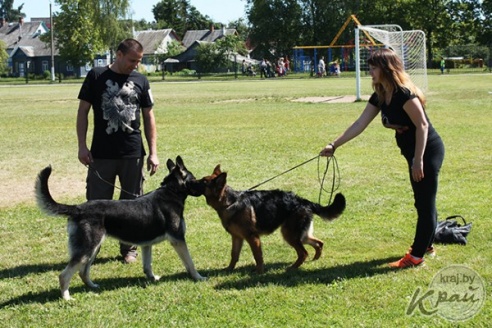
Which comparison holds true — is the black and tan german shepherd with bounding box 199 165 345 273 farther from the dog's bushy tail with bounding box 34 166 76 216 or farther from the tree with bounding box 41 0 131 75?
the tree with bounding box 41 0 131 75

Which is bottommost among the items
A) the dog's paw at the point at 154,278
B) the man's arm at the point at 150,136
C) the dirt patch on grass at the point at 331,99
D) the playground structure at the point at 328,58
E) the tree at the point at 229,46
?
the dog's paw at the point at 154,278

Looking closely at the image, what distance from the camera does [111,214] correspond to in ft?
17.4

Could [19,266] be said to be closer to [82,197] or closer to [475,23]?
[82,197]

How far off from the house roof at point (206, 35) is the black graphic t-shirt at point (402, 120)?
328ft

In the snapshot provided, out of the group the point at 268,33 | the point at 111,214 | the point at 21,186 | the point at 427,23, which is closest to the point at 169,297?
the point at 111,214

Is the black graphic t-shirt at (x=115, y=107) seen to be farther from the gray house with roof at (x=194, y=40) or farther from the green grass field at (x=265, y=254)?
the gray house with roof at (x=194, y=40)

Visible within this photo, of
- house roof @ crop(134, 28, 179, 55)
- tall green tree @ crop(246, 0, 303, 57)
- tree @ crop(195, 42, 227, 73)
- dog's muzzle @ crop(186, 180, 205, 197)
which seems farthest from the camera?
house roof @ crop(134, 28, 179, 55)

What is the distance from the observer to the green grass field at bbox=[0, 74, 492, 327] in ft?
15.4

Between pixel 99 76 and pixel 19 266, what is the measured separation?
7.08 ft

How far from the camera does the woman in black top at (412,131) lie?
5.35 metres

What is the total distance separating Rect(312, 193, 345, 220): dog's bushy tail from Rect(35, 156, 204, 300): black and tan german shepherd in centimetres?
120

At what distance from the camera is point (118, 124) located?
20.2ft

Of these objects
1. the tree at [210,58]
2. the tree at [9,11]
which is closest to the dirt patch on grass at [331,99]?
the tree at [210,58]

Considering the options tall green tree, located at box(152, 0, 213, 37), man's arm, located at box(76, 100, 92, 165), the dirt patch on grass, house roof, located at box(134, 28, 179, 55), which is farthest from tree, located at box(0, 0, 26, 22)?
man's arm, located at box(76, 100, 92, 165)
